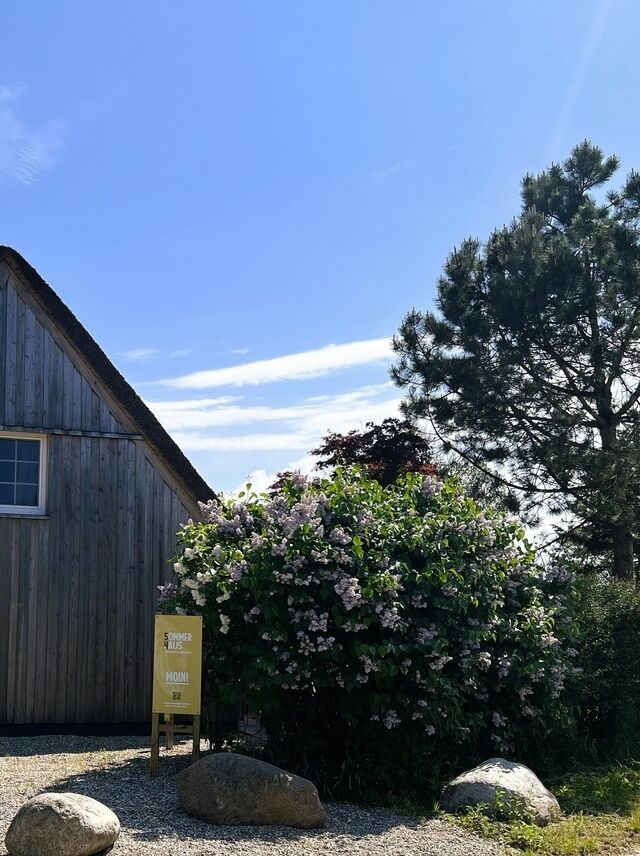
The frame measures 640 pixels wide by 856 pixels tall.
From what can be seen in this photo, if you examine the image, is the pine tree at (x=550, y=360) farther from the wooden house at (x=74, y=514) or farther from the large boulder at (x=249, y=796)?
the large boulder at (x=249, y=796)

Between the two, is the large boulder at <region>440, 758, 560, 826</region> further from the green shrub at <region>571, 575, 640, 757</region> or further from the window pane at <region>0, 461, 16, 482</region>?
the window pane at <region>0, 461, 16, 482</region>

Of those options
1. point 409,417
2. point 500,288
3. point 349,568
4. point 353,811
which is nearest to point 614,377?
point 500,288

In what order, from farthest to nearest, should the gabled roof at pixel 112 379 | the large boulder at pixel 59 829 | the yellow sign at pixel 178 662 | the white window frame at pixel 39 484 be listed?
1. the gabled roof at pixel 112 379
2. the white window frame at pixel 39 484
3. the yellow sign at pixel 178 662
4. the large boulder at pixel 59 829

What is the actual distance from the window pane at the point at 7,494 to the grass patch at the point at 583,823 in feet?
22.6

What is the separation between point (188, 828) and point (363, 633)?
7.24 ft

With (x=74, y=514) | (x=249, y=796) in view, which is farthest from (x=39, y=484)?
(x=249, y=796)

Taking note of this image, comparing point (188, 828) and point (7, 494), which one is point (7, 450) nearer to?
point (7, 494)

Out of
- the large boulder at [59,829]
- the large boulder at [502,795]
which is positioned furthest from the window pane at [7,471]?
the large boulder at [502,795]

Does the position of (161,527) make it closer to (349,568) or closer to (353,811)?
(349,568)

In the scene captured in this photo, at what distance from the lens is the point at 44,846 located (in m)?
5.73

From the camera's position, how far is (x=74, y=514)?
39.1 feet

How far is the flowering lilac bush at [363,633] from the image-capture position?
794 cm

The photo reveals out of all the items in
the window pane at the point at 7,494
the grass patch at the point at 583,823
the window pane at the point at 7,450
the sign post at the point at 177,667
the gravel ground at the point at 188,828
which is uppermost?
the window pane at the point at 7,450

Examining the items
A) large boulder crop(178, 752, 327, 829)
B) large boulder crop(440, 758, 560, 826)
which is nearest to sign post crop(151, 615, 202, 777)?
large boulder crop(178, 752, 327, 829)
